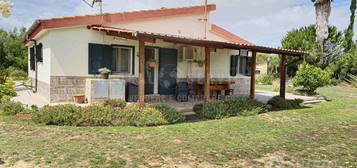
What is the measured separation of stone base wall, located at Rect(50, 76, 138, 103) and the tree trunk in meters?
16.1

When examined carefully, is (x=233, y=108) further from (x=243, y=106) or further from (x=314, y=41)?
(x=314, y=41)

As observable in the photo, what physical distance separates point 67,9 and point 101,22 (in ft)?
25.9

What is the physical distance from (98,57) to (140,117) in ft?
12.1

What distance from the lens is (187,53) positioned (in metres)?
11.8

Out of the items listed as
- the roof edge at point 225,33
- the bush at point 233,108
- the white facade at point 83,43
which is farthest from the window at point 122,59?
the roof edge at point 225,33

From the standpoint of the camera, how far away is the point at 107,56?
976 cm

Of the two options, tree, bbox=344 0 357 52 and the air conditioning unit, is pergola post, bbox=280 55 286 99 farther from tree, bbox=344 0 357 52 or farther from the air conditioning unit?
tree, bbox=344 0 357 52

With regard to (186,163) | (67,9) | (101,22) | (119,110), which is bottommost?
(186,163)

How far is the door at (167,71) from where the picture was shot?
11209 millimetres

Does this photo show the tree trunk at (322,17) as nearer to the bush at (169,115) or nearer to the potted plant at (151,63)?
the potted plant at (151,63)

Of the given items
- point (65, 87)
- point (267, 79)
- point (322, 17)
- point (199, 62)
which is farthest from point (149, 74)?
A: point (267, 79)

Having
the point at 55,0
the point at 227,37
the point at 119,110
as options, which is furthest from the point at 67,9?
the point at 119,110

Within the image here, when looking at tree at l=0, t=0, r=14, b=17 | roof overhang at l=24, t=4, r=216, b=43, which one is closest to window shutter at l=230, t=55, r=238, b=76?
roof overhang at l=24, t=4, r=216, b=43

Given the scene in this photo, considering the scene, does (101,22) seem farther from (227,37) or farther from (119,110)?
(227,37)
